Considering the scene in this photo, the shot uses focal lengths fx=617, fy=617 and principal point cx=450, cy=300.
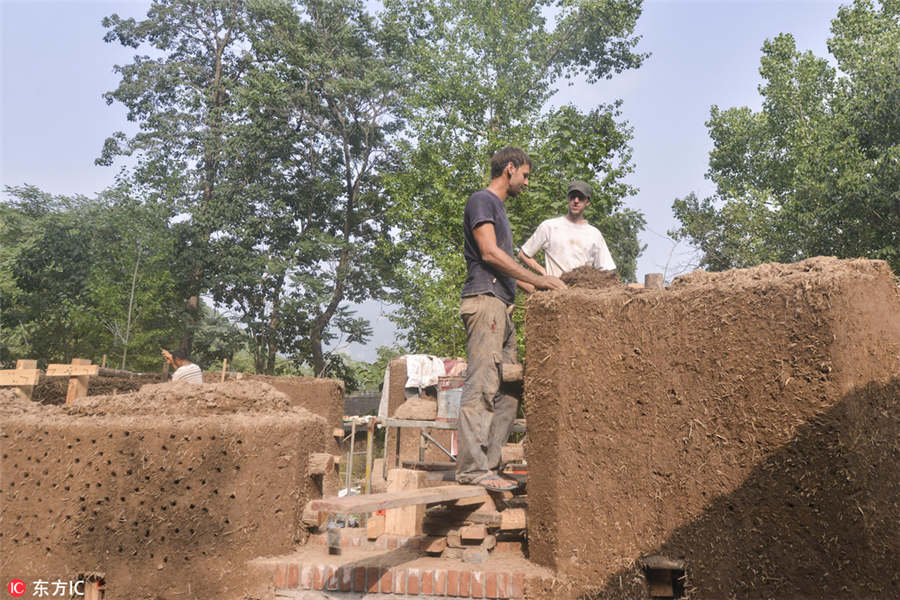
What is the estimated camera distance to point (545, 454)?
13.1ft

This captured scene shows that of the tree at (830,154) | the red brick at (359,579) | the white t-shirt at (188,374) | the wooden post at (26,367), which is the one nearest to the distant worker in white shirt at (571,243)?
the red brick at (359,579)

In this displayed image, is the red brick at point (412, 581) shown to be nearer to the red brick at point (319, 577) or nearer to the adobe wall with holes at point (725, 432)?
the red brick at point (319, 577)

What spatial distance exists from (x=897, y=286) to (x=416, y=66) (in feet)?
79.2

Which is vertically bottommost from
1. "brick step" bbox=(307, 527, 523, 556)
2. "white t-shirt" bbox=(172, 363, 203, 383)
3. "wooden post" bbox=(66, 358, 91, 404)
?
"brick step" bbox=(307, 527, 523, 556)

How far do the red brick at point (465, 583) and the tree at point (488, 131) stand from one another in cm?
1661

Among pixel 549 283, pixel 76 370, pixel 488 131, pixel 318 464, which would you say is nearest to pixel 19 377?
pixel 76 370

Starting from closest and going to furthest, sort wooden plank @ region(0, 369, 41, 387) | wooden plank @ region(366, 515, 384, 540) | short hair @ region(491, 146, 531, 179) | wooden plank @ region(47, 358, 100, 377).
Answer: wooden plank @ region(366, 515, 384, 540) → short hair @ region(491, 146, 531, 179) → wooden plank @ region(0, 369, 41, 387) → wooden plank @ region(47, 358, 100, 377)

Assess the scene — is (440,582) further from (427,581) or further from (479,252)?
(479,252)

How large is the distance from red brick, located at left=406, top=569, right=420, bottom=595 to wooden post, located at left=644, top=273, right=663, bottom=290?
2.38 m

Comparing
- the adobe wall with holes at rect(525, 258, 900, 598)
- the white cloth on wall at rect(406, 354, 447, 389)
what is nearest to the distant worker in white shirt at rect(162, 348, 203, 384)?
the adobe wall with holes at rect(525, 258, 900, 598)

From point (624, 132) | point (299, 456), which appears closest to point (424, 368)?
point (299, 456)

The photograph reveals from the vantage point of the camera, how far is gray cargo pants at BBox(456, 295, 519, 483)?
4.26 metres

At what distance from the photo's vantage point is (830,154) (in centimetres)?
1919

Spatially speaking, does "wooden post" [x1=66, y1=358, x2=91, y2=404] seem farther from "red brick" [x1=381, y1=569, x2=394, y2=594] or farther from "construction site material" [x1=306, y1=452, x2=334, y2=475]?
"red brick" [x1=381, y1=569, x2=394, y2=594]
